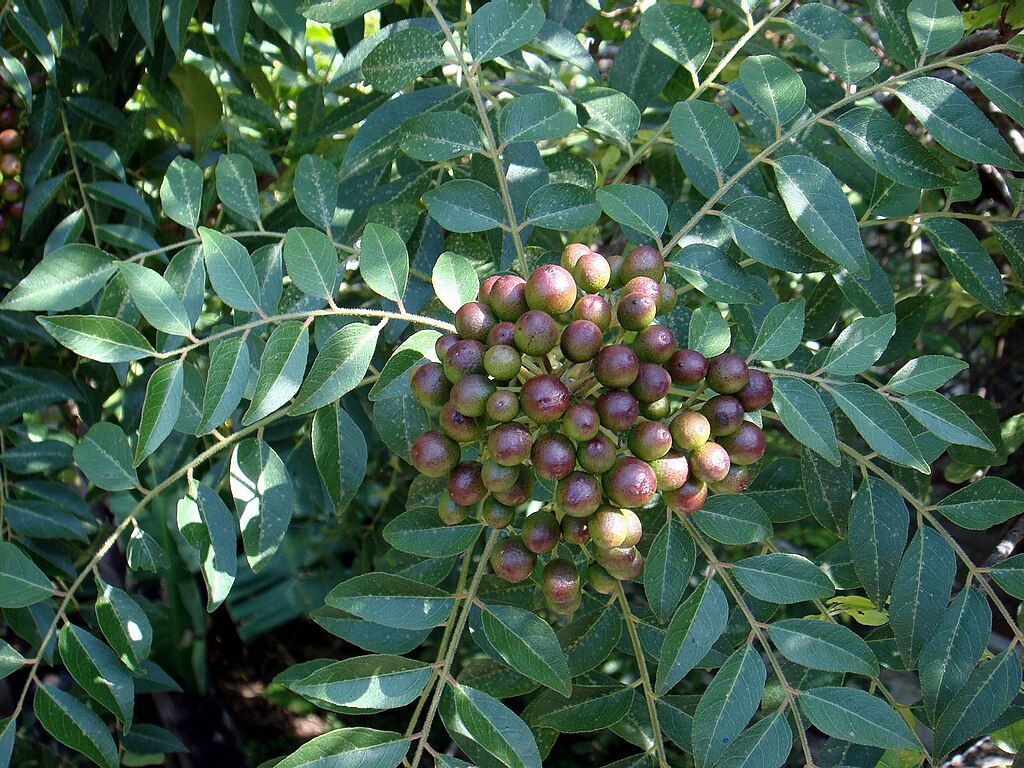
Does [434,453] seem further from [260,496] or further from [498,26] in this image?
[498,26]

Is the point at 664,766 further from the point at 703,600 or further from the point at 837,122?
the point at 837,122

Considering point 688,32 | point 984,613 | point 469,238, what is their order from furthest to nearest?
point 469,238 → point 688,32 → point 984,613

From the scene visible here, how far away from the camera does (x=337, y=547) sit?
323cm

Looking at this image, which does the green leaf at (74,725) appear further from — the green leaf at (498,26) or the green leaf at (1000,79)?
the green leaf at (1000,79)

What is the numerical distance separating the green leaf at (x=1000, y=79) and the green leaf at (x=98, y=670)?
1.37 m

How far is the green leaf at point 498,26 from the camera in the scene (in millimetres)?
1136

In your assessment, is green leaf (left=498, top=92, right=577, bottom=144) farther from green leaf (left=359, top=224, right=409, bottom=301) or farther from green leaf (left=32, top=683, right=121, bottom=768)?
green leaf (left=32, top=683, right=121, bottom=768)

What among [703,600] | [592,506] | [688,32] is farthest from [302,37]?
[703,600]

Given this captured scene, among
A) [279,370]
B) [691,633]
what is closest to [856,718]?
[691,633]

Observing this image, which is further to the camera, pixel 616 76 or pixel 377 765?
pixel 616 76

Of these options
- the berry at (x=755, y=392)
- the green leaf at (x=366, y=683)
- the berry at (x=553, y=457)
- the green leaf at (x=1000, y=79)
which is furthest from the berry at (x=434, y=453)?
the green leaf at (x=1000, y=79)

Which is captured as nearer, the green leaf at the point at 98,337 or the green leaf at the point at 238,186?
the green leaf at the point at 98,337

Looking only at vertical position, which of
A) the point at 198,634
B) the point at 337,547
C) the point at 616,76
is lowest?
the point at 198,634

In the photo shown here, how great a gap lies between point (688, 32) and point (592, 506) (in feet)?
2.24
